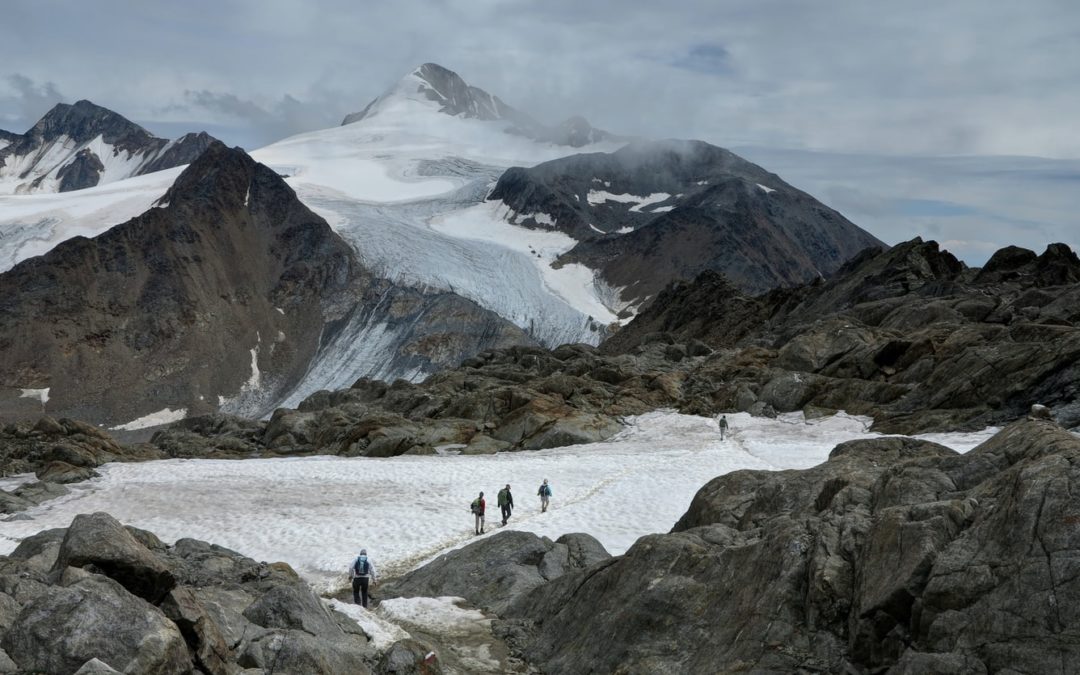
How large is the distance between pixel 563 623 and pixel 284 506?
2063cm

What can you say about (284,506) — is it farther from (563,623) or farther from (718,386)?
(718,386)

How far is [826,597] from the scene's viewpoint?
12.5 m

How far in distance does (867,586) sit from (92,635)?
32.3 ft

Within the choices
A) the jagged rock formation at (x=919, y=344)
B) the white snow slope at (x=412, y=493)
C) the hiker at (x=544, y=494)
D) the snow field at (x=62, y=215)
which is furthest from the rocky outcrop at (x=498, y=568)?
the snow field at (x=62, y=215)

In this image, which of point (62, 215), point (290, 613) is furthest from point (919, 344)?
point (62, 215)

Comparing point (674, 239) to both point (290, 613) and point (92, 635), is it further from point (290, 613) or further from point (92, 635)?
point (92, 635)

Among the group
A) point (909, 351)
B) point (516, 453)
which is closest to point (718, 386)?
point (909, 351)

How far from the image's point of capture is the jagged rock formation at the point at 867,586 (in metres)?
10.5

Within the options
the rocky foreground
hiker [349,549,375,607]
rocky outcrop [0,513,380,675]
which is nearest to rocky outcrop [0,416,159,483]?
hiker [349,549,375,607]

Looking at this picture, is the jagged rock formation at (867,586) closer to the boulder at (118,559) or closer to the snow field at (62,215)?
the boulder at (118,559)

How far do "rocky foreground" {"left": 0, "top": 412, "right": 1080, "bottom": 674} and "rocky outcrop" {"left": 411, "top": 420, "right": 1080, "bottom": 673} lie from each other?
27mm

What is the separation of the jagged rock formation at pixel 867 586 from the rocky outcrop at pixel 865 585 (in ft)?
0.07

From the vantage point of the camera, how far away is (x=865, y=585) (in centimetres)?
1220

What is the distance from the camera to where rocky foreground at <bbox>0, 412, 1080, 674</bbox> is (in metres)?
10.7
